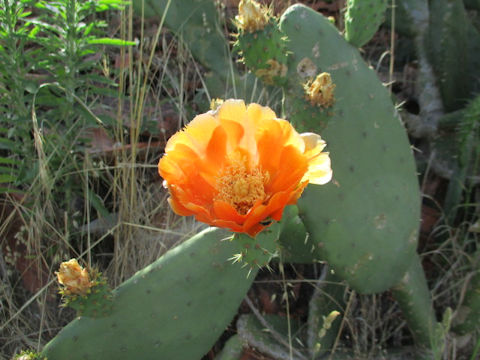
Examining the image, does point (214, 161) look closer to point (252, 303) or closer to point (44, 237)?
point (252, 303)

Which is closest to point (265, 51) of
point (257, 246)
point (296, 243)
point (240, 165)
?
point (240, 165)

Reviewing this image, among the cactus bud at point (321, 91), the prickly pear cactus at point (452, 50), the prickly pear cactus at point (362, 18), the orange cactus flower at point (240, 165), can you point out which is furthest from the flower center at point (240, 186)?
the prickly pear cactus at point (452, 50)

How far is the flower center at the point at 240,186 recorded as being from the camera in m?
0.93

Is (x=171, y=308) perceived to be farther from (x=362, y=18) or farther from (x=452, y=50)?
(x=452, y=50)

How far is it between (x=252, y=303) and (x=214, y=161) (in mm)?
860

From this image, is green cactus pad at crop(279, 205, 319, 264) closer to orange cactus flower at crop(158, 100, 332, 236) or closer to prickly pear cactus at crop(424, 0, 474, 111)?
orange cactus flower at crop(158, 100, 332, 236)

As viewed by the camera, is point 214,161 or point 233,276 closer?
point 214,161

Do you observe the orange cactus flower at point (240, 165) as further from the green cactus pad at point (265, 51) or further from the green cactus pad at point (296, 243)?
the green cactus pad at point (296, 243)

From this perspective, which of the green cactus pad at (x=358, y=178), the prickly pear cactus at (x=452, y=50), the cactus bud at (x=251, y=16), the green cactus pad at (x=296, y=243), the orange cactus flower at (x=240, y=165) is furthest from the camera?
the prickly pear cactus at (x=452, y=50)

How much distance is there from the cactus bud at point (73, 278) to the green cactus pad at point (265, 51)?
0.61m

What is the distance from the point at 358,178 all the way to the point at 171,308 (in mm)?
583

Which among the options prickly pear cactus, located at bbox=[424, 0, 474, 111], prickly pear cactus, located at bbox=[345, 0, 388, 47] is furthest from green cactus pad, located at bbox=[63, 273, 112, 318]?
prickly pear cactus, located at bbox=[424, 0, 474, 111]

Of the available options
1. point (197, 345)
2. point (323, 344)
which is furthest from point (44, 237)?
point (323, 344)

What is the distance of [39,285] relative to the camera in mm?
1742
